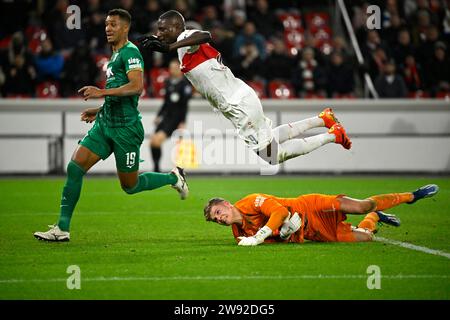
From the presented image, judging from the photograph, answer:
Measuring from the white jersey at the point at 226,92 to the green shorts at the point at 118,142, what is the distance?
0.91 metres

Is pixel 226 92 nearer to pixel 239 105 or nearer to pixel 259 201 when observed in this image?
pixel 239 105

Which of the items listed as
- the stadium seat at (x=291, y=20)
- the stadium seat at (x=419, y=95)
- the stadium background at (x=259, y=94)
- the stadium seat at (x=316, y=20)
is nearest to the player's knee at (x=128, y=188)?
the stadium background at (x=259, y=94)

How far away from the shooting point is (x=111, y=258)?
874 centimetres

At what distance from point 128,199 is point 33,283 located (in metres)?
7.88

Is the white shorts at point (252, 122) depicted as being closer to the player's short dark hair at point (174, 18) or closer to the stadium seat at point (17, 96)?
the player's short dark hair at point (174, 18)

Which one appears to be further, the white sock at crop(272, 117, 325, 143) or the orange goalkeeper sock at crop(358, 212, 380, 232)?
the white sock at crop(272, 117, 325, 143)

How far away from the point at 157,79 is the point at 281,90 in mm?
2825

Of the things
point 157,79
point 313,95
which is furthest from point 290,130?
point 157,79

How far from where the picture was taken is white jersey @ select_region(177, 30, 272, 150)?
397 inches

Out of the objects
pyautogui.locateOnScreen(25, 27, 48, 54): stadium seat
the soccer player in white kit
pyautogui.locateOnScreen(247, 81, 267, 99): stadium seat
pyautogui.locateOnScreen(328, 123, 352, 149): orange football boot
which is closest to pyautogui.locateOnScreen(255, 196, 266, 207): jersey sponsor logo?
the soccer player in white kit

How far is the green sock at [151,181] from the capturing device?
33.1 ft

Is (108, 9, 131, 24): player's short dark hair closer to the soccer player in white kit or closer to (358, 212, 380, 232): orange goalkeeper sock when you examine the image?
the soccer player in white kit

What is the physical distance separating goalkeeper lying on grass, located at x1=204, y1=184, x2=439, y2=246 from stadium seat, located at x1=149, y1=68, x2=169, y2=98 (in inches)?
461

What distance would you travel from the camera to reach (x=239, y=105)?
1030 cm
